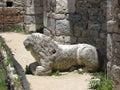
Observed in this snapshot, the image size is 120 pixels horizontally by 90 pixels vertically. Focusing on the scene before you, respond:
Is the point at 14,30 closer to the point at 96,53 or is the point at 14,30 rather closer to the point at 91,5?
the point at 91,5

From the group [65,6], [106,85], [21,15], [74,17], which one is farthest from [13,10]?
[106,85]

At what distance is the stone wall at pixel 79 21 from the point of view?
8.75 m

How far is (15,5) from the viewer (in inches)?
551

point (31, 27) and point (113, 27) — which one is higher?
point (113, 27)

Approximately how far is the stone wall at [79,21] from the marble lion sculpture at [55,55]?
0.82 metres

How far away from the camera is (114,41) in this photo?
243 inches

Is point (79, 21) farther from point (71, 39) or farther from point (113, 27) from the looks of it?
point (113, 27)

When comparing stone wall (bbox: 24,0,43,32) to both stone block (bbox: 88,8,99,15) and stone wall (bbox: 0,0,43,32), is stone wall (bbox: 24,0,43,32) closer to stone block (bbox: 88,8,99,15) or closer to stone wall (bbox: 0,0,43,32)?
stone wall (bbox: 0,0,43,32)

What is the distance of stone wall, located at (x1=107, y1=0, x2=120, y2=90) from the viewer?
5973mm

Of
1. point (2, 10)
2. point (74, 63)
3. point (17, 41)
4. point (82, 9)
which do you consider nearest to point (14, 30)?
point (2, 10)

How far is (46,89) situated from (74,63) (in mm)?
1611

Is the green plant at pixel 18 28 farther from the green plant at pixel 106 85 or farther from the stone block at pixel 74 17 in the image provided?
the green plant at pixel 106 85

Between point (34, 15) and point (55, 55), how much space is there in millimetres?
6098

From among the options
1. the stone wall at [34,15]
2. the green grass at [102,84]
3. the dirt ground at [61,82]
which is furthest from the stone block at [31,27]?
the green grass at [102,84]
